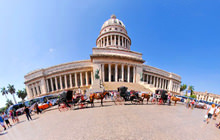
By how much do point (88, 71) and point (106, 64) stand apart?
28.0ft

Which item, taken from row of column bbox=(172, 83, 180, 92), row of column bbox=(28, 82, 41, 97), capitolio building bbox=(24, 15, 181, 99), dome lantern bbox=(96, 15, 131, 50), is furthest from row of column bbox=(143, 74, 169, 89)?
row of column bbox=(28, 82, 41, 97)

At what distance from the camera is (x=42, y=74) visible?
108ft

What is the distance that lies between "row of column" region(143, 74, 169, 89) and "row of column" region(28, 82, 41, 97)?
46.6 meters

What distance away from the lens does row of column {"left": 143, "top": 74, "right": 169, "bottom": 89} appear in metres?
38.1

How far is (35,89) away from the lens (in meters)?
35.2

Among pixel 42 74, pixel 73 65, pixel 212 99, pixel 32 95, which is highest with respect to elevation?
pixel 73 65

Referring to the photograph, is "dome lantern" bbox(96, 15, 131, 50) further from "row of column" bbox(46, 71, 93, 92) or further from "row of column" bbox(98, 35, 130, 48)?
"row of column" bbox(46, 71, 93, 92)

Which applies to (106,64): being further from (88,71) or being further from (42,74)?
(42,74)

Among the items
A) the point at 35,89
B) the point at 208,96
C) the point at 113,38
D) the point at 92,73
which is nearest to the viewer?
the point at 92,73

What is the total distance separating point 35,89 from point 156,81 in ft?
183

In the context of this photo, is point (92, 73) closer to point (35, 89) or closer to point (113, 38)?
point (113, 38)

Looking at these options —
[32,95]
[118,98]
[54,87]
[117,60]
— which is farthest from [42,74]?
[118,98]

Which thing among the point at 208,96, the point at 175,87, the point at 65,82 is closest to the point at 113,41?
the point at 65,82

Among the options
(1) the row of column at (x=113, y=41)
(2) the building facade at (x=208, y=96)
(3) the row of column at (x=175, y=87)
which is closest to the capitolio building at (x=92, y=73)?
(1) the row of column at (x=113, y=41)
